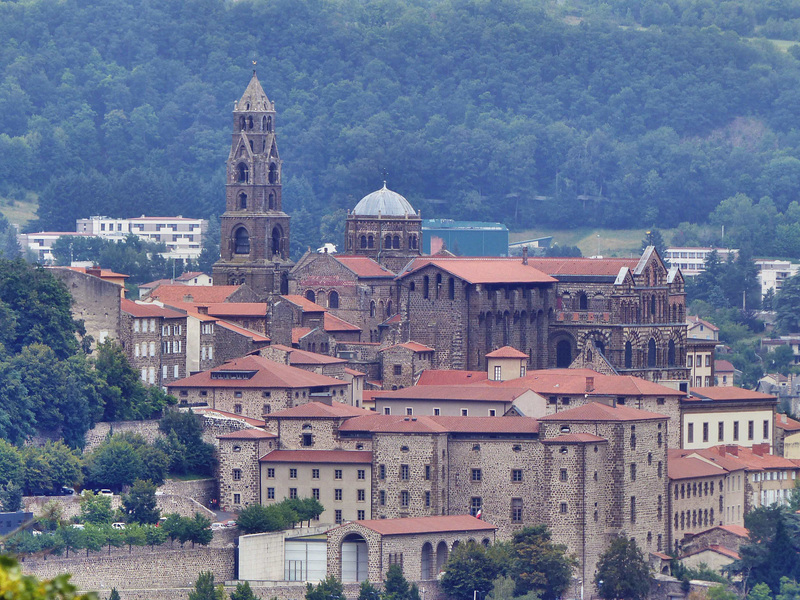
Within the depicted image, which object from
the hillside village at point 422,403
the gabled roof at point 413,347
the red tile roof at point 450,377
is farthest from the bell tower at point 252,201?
the red tile roof at point 450,377

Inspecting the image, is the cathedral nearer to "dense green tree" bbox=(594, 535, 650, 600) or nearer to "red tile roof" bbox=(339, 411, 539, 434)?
"red tile roof" bbox=(339, 411, 539, 434)

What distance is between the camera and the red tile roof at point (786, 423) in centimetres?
11472

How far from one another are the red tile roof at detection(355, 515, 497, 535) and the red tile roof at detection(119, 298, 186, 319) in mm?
18044

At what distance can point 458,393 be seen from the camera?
3994 inches

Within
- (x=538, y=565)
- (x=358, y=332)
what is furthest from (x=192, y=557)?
(x=358, y=332)

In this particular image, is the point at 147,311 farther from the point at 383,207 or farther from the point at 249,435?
the point at 383,207

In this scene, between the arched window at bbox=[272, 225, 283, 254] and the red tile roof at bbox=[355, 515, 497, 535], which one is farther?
the arched window at bbox=[272, 225, 283, 254]

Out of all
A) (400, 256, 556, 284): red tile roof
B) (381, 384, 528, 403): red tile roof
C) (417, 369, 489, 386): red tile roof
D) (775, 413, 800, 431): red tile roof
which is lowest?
(775, 413, 800, 431): red tile roof

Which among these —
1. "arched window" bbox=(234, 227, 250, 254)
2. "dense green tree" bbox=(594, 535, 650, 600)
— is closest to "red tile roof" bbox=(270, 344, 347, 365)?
"dense green tree" bbox=(594, 535, 650, 600)

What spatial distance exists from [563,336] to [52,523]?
3693 centimetres

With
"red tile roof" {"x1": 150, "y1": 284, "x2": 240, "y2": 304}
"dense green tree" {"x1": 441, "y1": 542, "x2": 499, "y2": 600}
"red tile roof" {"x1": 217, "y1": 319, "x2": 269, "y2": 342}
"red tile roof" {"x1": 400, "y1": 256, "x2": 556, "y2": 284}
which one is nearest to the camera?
"dense green tree" {"x1": 441, "y1": 542, "x2": 499, "y2": 600}

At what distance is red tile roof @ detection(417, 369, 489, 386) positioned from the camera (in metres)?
107

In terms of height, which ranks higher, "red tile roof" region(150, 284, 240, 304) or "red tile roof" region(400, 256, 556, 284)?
"red tile roof" region(400, 256, 556, 284)

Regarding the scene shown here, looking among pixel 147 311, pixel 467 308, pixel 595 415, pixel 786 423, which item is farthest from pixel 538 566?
pixel 786 423
